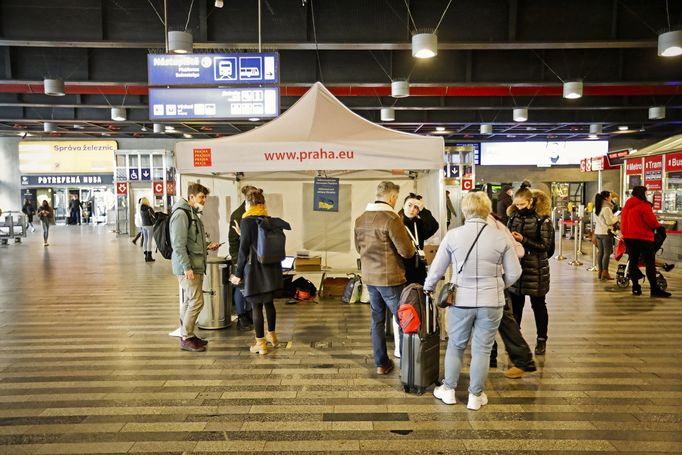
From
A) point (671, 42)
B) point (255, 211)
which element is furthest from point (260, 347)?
point (671, 42)

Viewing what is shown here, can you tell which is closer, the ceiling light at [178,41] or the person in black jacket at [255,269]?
the person in black jacket at [255,269]

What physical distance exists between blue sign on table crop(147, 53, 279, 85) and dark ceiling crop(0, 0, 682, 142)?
1.34 metres

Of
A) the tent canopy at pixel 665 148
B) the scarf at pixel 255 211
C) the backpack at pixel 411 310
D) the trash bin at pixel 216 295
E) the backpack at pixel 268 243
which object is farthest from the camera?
the tent canopy at pixel 665 148

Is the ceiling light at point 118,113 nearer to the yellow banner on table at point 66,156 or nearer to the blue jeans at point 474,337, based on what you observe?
the yellow banner on table at point 66,156

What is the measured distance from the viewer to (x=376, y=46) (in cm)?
941

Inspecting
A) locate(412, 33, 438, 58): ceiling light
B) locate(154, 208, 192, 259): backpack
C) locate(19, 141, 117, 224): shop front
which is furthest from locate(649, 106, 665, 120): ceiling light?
locate(19, 141, 117, 224): shop front

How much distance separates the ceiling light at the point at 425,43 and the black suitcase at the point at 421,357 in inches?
204

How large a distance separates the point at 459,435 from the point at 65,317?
19.6ft

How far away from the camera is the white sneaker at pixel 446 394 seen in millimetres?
4117

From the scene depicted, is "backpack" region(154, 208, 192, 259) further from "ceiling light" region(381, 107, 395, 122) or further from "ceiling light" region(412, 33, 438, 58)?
"ceiling light" region(381, 107, 395, 122)

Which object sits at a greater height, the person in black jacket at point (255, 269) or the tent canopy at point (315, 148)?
the tent canopy at point (315, 148)

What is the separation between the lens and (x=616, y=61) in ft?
38.7

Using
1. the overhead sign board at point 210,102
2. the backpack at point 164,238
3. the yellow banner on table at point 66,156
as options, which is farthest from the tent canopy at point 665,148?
the yellow banner on table at point 66,156

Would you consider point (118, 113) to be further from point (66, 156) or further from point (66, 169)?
point (66, 169)
